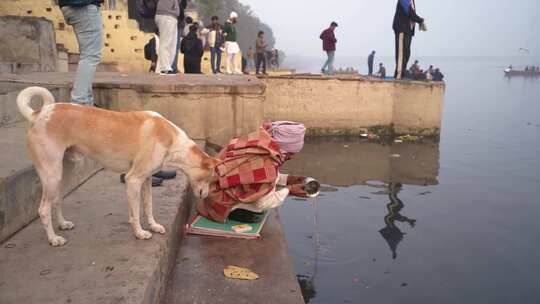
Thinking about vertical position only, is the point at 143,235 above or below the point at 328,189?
above

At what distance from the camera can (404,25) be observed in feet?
39.8

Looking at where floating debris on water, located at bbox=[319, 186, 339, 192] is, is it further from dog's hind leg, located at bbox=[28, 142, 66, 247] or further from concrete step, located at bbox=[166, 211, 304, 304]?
dog's hind leg, located at bbox=[28, 142, 66, 247]

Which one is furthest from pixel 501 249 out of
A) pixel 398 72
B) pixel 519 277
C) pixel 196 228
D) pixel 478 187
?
pixel 398 72

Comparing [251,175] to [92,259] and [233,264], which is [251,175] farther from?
[92,259]

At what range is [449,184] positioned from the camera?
29.8 ft

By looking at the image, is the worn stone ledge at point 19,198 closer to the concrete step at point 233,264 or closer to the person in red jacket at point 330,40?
the concrete step at point 233,264

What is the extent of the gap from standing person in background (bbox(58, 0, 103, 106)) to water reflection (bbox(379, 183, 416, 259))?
14.4 feet

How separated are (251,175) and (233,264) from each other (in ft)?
2.58

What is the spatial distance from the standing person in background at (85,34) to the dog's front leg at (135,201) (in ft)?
6.61

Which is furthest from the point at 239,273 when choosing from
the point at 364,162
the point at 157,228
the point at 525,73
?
the point at 525,73

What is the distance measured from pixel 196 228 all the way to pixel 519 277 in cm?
416

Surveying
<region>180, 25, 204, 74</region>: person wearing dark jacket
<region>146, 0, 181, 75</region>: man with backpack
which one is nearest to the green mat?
<region>146, 0, 181, 75</region>: man with backpack

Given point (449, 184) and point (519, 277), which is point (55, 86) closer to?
point (519, 277)

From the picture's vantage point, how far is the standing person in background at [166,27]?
712 centimetres
